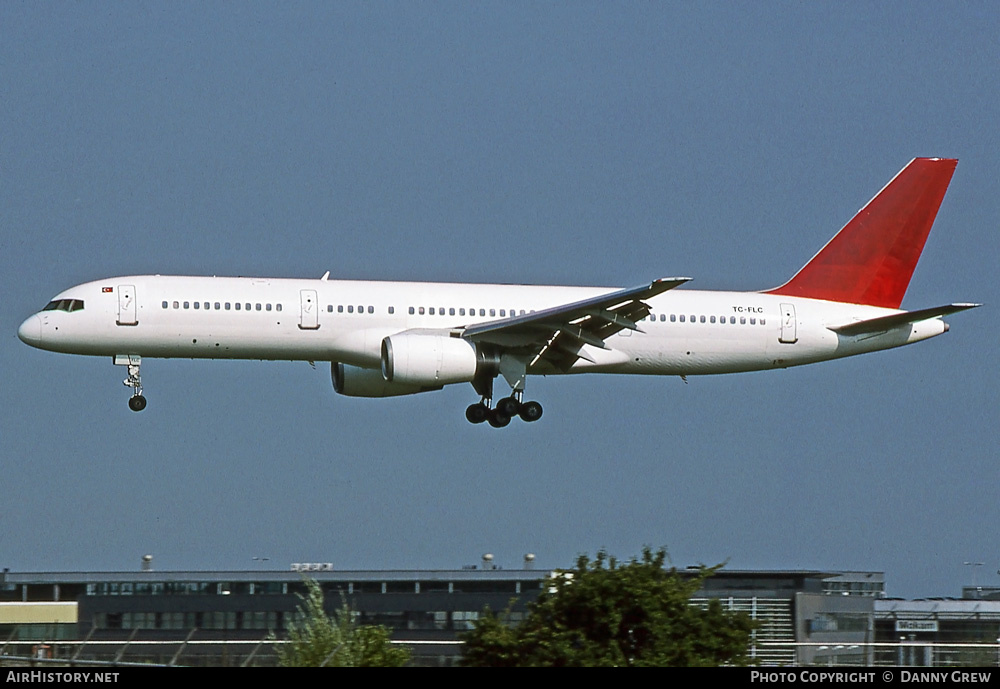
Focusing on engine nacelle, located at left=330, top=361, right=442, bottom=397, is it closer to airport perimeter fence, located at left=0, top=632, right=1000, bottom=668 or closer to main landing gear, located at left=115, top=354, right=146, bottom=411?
main landing gear, located at left=115, top=354, right=146, bottom=411

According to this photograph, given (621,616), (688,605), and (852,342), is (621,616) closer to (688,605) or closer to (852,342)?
(688,605)

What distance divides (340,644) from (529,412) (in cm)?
1672

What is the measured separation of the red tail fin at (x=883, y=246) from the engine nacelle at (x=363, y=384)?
12.7 meters

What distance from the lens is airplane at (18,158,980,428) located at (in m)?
41.0

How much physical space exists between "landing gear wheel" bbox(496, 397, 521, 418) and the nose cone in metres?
13.5

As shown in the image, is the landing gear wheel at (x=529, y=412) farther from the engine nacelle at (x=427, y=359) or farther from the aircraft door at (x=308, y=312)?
the aircraft door at (x=308, y=312)

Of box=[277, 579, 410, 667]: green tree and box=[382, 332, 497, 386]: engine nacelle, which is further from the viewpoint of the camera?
box=[382, 332, 497, 386]: engine nacelle

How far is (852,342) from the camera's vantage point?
46.5 metres

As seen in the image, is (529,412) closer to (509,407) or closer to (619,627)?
(509,407)

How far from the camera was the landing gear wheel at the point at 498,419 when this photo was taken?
44444mm

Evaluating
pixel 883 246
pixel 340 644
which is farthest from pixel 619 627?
pixel 883 246

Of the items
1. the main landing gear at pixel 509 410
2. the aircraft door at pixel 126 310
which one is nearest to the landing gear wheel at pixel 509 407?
the main landing gear at pixel 509 410

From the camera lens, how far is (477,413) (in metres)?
44.7

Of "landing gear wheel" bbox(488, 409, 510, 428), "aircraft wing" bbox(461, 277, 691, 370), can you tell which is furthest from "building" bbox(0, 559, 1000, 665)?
"aircraft wing" bbox(461, 277, 691, 370)
